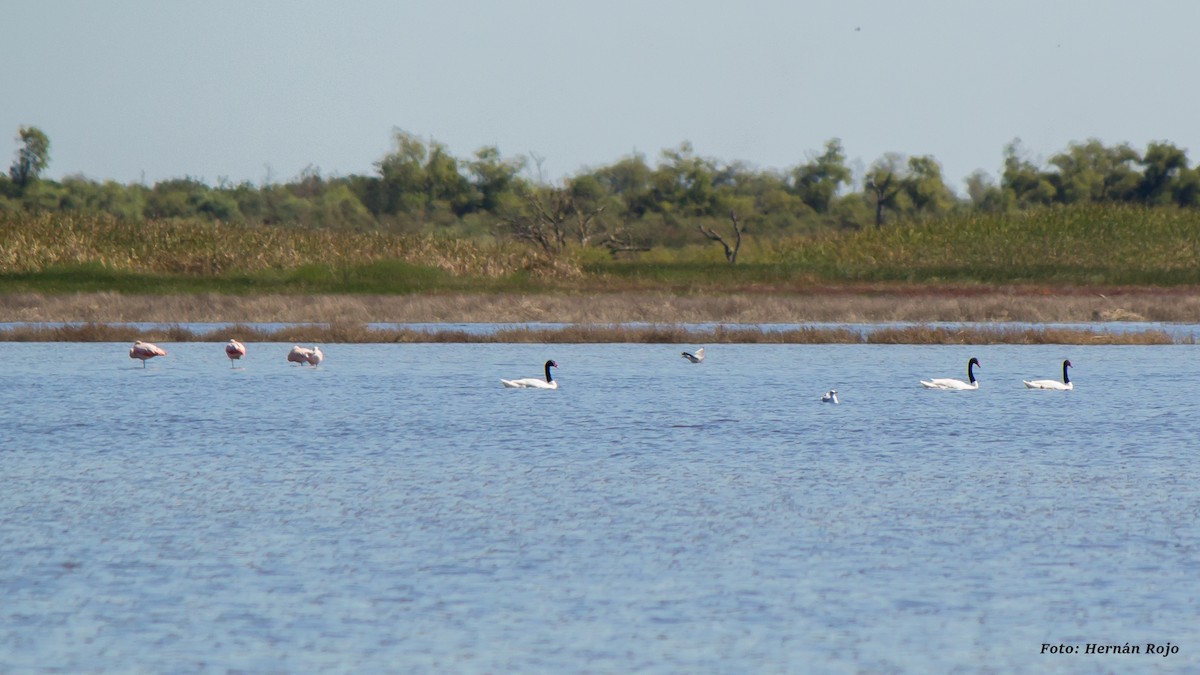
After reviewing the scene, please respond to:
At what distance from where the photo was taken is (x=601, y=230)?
92.2m

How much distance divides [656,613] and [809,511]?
483 cm

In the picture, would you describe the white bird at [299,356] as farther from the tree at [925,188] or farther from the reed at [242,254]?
the tree at [925,188]

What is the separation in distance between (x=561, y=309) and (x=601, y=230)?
134 ft

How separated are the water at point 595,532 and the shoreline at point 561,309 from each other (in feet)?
67.4

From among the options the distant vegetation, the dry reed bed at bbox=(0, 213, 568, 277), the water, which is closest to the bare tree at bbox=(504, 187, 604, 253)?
the distant vegetation

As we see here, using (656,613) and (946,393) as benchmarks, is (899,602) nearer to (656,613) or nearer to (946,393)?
(656,613)

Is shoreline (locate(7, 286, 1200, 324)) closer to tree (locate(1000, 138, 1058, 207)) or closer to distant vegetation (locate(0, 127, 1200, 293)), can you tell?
distant vegetation (locate(0, 127, 1200, 293))

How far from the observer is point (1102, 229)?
241 feet

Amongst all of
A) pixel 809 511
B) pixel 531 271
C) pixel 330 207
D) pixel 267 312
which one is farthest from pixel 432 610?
pixel 330 207

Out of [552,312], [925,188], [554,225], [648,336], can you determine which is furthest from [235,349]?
[925,188]

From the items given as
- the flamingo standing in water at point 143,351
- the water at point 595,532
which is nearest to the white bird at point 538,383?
the water at point 595,532

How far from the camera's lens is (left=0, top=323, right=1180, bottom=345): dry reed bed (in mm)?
40969

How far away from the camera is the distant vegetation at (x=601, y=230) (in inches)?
2357

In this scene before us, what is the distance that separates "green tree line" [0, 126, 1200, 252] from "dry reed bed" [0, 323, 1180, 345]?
49.2 meters
